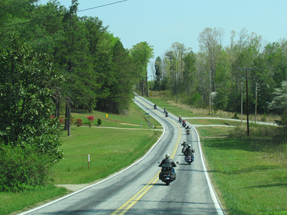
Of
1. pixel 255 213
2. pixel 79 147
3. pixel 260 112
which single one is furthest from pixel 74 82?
pixel 260 112

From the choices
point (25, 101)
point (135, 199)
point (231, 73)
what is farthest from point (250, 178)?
point (231, 73)

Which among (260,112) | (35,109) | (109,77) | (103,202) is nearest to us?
(103,202)

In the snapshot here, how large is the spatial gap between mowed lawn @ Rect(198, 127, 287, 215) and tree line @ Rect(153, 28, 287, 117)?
4447 centimetres

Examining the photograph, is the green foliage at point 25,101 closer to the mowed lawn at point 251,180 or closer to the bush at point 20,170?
the bush at point 20,170

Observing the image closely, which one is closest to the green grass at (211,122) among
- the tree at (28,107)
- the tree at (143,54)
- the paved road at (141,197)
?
the paved road at (141,197)

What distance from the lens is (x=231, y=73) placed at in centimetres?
10000

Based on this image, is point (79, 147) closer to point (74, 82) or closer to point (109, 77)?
point (74, 82)

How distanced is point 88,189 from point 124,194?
2.37m

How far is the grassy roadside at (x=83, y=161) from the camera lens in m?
11.7

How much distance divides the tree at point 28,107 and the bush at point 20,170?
1.9 inches

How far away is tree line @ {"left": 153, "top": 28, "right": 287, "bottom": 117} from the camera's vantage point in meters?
85.2

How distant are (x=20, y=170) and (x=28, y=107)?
163 inches

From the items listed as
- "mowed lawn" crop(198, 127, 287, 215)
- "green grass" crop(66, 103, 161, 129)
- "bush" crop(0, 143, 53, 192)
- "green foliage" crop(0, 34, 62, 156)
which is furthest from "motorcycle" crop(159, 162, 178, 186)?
"green grass" crop(66, 103, 161, 129)

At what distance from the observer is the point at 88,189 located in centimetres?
1455
